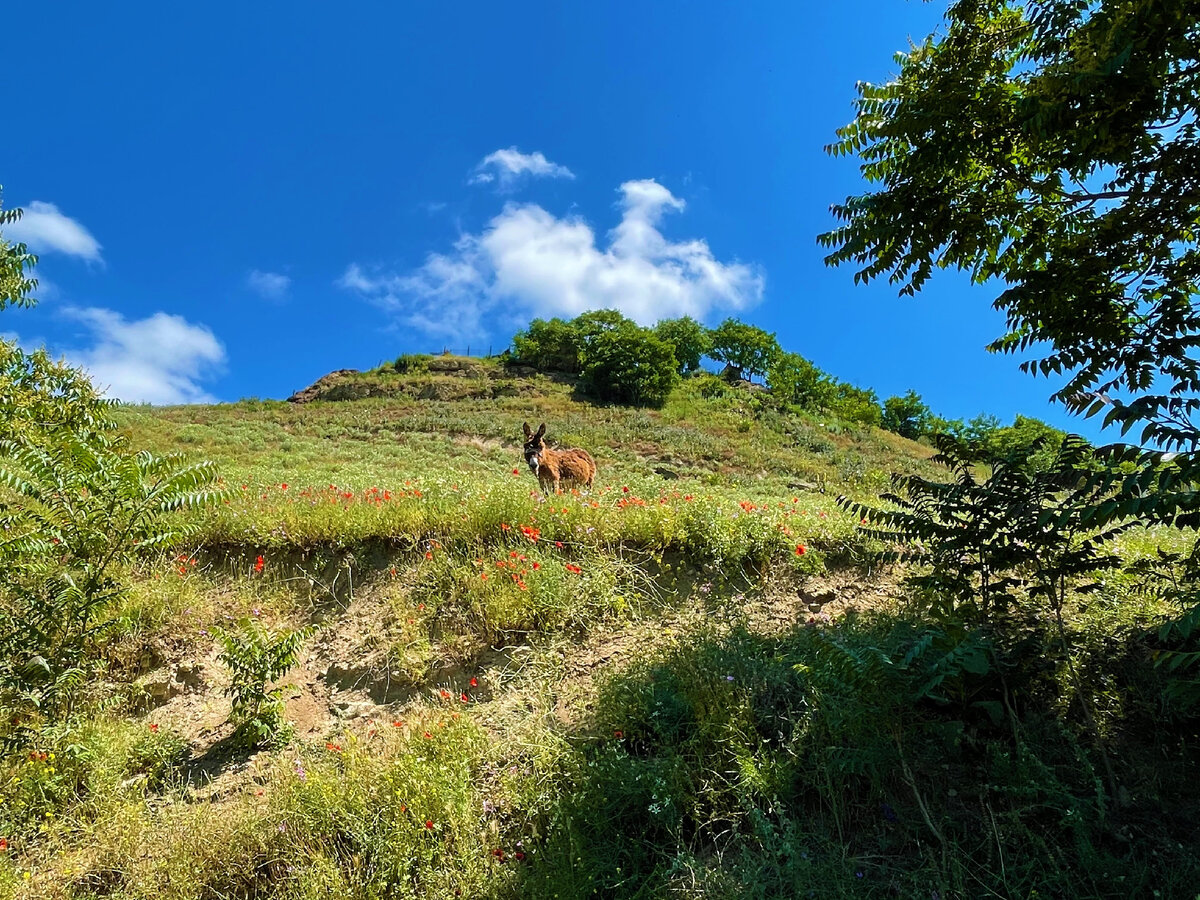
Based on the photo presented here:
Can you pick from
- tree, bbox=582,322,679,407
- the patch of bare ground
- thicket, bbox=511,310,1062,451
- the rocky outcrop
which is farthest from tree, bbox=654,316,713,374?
the patch of bare ground

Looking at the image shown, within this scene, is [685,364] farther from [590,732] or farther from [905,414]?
[590,732]

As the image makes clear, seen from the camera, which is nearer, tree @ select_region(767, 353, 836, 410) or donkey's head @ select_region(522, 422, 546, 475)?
donkey's head @ select_region(522, 422, 546, 475)

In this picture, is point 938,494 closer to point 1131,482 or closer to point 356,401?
point 1131,482

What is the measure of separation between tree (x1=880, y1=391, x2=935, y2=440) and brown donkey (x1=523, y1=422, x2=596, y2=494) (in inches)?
2635

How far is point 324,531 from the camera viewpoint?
7.16 metres

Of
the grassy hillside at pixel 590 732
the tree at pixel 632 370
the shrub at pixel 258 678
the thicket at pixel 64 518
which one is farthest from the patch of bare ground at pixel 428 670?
the tree at pixel 632 370

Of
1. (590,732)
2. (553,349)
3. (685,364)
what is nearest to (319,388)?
(553,349)

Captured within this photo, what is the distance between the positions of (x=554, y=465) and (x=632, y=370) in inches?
1499

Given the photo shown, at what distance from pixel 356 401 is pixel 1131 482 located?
165 ft

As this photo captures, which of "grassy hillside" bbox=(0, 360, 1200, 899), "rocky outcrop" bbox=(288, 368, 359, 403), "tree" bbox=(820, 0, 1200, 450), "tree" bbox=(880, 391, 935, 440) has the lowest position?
Answer: "grassy hillside" bbox=(0, 360, 1200, 899)

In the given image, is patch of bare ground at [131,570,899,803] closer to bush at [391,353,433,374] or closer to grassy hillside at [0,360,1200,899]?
grassy hillside at [0,360,1200,899]

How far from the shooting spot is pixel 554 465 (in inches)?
472

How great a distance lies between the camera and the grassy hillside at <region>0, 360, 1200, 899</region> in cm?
313

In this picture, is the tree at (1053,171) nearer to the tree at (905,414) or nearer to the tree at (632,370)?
the tree at (632,370)
